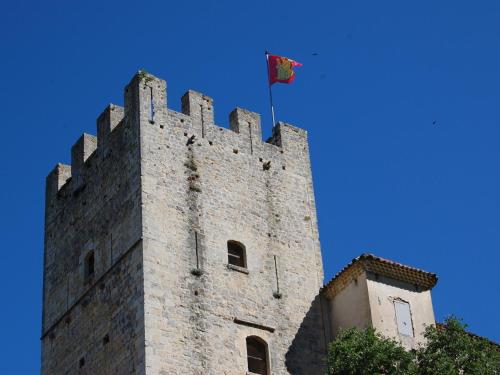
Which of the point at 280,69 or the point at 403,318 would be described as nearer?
the point at 403,318

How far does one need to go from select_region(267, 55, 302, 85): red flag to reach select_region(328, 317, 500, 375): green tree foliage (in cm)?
1304

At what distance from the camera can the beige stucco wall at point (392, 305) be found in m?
33.1

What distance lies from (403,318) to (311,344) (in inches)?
111

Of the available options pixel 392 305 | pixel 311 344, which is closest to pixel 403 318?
pixel 392 305

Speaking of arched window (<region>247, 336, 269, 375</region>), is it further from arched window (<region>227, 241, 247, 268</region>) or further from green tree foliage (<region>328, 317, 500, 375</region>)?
green tree foliage (<region>328, 317, 500, 375</region>)

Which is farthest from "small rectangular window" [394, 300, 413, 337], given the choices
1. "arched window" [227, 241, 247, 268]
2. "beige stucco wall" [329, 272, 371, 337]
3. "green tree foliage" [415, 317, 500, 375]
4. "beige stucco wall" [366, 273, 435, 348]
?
"arched window" [227, 241, 247, 268]

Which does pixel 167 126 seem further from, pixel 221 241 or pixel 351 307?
pixel 351 307

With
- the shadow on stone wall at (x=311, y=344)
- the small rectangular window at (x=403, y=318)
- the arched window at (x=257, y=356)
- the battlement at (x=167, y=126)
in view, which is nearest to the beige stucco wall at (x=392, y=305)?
the small rectangular window at (x=403, y=318)

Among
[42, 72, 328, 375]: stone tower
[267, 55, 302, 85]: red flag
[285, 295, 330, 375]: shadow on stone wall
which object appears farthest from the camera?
[267, 55, 302, 85]: red flag

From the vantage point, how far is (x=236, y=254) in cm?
3503

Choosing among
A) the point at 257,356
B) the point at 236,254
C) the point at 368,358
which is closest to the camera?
the point at 368,358

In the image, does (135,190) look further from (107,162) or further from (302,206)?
(302,206)

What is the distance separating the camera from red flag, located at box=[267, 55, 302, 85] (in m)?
40.3

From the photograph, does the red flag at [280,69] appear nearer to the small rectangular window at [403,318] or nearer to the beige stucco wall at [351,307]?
the beige stucco wall at [351,307]
